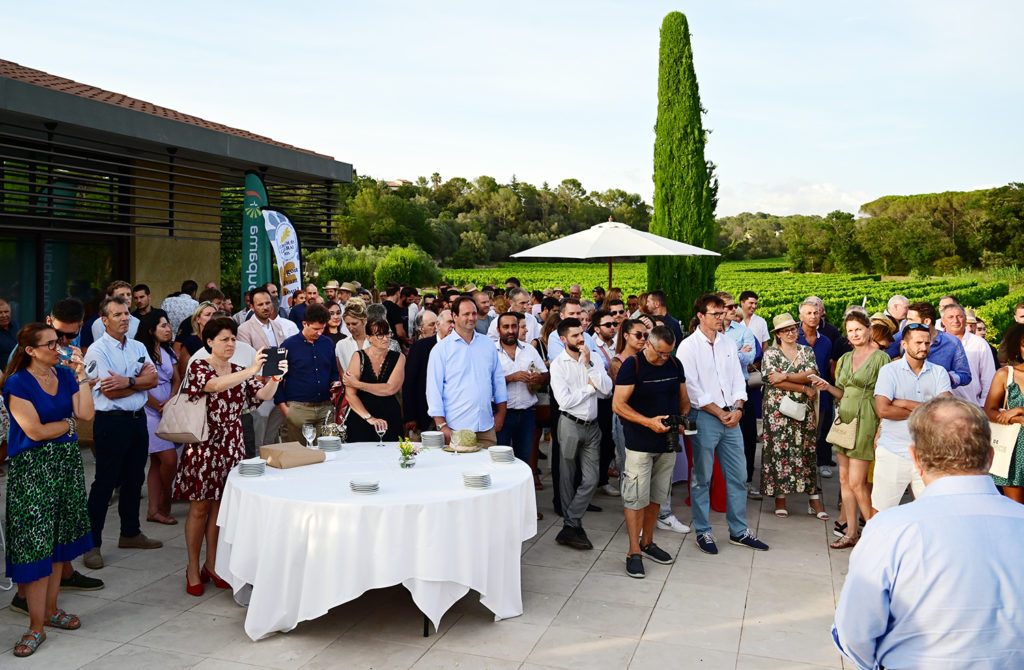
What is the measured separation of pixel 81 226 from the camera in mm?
10961

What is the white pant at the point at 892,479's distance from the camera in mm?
5395

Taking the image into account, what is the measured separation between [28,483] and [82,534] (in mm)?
509

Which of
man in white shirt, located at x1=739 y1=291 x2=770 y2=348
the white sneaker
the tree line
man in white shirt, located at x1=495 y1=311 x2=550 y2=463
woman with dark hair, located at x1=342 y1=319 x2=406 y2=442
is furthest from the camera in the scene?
the tree line

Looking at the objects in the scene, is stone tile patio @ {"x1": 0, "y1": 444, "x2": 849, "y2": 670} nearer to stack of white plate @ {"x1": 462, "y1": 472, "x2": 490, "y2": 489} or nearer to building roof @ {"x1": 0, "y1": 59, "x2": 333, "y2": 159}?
stack of white plate @ {"x1": 462, "y1": 472, "x2": 490, "y2": 489}

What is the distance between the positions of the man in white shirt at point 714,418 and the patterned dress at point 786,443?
0.90 meters

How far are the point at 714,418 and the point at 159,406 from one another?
Answer: 4257 millimetres

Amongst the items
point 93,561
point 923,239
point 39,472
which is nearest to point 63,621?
point 39,472

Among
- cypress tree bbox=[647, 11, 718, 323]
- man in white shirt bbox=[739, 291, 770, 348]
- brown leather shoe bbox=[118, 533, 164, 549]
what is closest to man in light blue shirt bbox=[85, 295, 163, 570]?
brown leather shoe bbox=[118, 533, 164, 549]

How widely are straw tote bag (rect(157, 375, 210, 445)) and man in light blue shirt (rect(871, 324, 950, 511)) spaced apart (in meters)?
4.45

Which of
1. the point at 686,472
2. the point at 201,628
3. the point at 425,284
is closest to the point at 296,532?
the point at 201,628

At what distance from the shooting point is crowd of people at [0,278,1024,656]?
4570 mm

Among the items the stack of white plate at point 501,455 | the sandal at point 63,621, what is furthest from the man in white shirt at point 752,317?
the sandal at point 63,621

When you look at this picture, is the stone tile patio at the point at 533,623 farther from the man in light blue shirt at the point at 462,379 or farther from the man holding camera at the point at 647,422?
the man in light blue shirt at the point at 462,379

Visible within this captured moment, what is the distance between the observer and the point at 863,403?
609 centimetres
